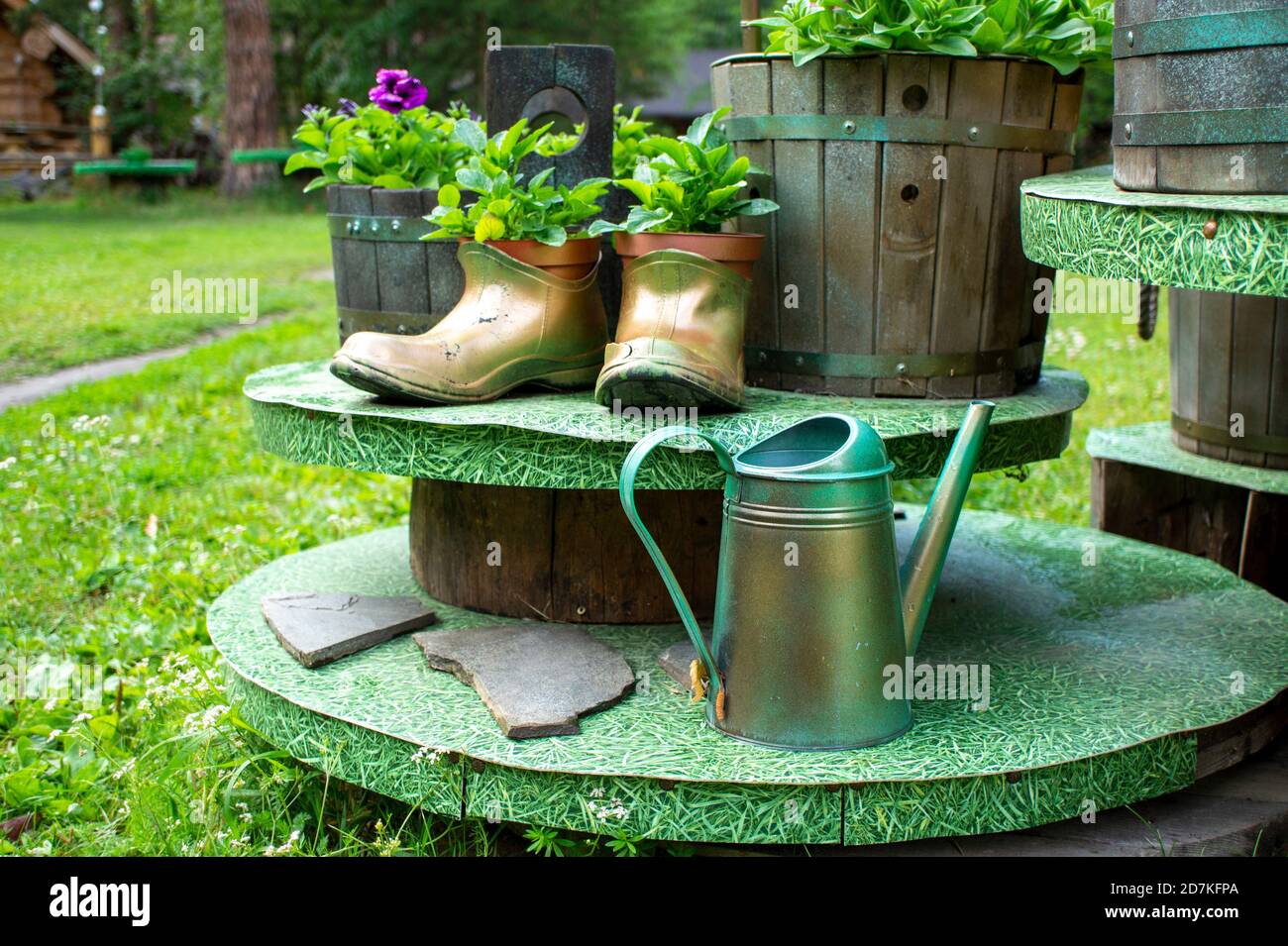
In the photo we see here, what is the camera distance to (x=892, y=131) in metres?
2.41

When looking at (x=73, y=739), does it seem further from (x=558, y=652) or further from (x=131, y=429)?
(x=131, y=429)

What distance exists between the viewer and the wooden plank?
99.5 inches

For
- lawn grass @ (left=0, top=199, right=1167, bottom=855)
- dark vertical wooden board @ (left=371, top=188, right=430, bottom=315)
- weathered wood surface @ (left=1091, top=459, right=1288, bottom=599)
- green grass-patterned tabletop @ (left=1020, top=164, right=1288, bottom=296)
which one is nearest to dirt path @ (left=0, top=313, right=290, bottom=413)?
lawn grass @ (left=0, top=199, right=1167, bottom=855)

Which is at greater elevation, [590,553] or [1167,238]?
[1167,238]

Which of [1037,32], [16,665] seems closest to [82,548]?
[16,665]

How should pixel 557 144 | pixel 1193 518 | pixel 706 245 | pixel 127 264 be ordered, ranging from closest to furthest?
pixel 706 245 → pixel 557 144 → pixel 1193 518 → pixel 127 264

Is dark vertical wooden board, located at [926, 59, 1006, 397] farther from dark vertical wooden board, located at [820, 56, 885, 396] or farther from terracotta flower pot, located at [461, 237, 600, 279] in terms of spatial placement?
terracotta flower pot, located at [461, 237, 600, 279]

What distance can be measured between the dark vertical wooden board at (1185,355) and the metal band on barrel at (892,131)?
3.35ft

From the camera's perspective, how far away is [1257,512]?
3.27 m

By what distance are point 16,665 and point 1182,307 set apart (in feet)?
10.1

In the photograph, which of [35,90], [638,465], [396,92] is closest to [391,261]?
[396,92]

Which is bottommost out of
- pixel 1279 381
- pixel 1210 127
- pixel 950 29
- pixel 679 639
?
pixel 679 639

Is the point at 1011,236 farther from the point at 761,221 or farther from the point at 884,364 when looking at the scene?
the point at 761,221

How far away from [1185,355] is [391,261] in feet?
6.80
